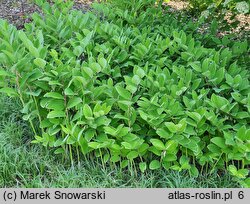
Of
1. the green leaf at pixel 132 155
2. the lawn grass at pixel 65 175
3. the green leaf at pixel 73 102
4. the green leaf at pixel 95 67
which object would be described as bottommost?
the lawn grass at pixel 65 175

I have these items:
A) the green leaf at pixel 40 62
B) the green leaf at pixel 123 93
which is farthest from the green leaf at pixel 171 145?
the green leaf at pixel 40 62

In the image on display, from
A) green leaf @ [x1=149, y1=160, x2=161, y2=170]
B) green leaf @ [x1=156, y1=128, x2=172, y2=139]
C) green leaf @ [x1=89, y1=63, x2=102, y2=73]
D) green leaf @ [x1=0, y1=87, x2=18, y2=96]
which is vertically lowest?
green leaf @ [x1=149, y1=160, x2=161, y2=170]

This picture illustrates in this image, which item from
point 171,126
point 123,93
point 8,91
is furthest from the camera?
point 8,91

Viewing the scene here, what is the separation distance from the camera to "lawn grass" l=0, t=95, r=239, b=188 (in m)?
2.48

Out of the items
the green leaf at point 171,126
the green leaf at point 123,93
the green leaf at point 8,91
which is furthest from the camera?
the green leaf at point 8,91

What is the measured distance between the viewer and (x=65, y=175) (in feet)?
8.34

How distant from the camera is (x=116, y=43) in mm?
3014

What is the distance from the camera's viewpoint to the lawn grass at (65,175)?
2479 mm

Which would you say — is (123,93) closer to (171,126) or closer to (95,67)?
(95,67)

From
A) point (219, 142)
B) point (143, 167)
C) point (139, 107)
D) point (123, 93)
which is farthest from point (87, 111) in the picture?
point (219, 142)

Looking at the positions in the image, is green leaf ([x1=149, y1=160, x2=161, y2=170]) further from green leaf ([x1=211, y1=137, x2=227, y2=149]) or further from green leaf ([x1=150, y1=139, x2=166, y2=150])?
green leaf ([x1=211, y1=137, x2=227, y2=149])

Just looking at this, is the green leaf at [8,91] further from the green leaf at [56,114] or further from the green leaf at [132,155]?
the green leaf at [132,155]

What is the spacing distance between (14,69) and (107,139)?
72 cm

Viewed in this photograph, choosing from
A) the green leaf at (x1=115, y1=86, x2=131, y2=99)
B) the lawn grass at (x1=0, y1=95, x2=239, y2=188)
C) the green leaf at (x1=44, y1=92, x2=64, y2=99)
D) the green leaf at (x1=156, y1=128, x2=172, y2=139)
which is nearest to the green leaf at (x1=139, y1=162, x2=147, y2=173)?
the lawn grass at (x1=0, y1=95, x2=239, y2=188)
